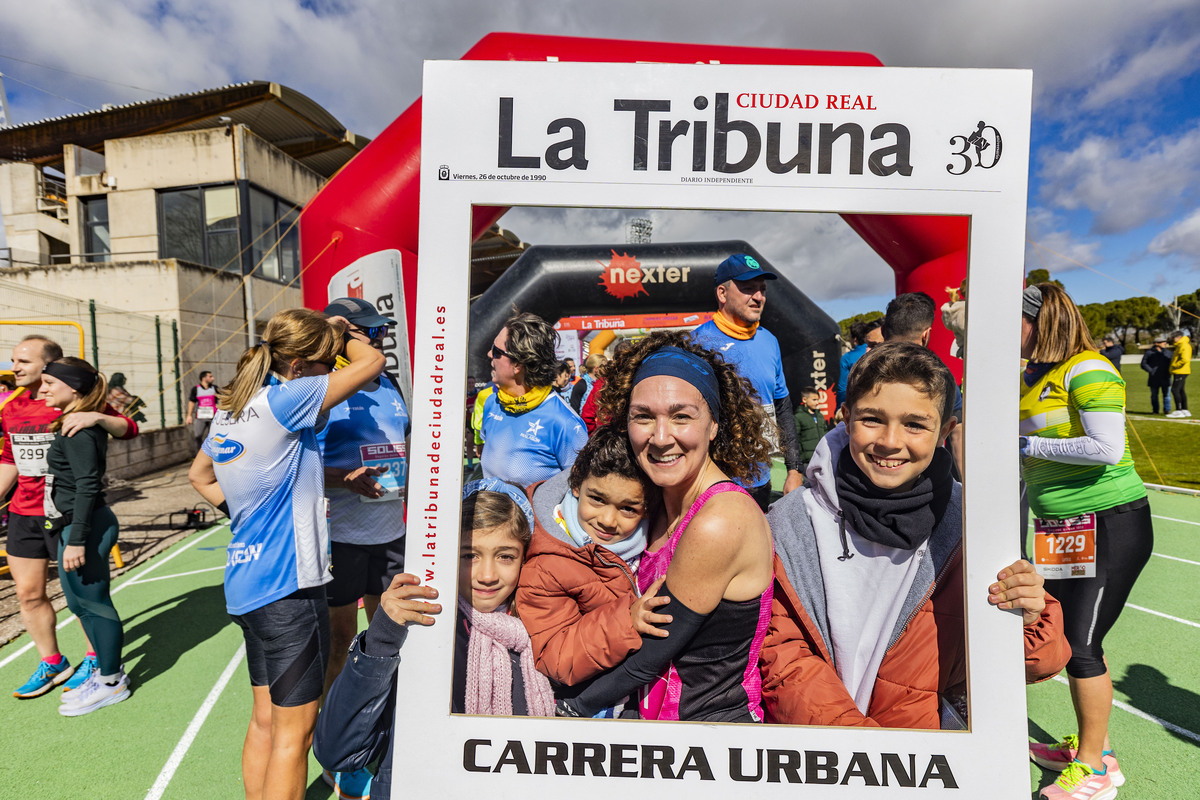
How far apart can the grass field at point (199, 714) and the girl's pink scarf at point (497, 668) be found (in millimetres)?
975

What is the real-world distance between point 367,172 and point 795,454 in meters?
2.30

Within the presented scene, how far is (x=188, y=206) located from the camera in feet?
41.2

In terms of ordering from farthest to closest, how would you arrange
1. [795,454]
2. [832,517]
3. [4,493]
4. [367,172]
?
[4,493]
[367,172]
[795,454]
[832,517]

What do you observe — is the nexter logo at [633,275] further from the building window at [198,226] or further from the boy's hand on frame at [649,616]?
the building window at [198,226]

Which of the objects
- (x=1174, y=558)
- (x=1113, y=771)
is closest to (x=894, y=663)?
(x=1113, y=771)

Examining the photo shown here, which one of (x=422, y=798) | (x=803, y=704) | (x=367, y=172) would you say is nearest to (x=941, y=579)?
(x=803, y=704)

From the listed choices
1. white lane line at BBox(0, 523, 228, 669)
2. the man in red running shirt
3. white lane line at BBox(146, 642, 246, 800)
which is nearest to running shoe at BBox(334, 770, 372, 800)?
white lane line at BBox(146, 642, 246, 800)

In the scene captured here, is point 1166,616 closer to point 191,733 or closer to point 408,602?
point 408,602

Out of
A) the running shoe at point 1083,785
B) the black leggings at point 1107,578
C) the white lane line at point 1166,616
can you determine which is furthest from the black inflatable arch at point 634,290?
the white lane line at point 1166,616

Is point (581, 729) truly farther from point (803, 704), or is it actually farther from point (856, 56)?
point (856, 56)

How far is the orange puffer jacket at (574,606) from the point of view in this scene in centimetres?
125

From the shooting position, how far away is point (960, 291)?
52.7 inches

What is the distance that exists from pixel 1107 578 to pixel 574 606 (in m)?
2.01

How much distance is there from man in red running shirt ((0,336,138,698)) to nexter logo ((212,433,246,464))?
4.96 ft
